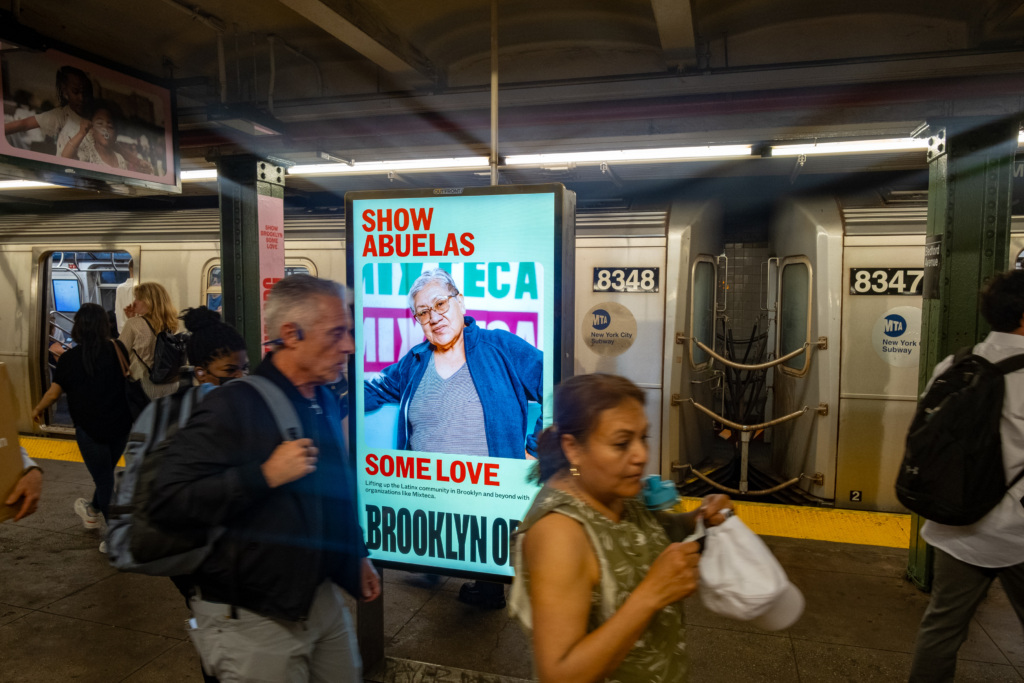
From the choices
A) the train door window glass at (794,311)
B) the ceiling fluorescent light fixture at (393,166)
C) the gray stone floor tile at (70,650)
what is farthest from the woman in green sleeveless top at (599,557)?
the train door window glass at (794,311)

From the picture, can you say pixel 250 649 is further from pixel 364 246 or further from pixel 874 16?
pixel 874 16

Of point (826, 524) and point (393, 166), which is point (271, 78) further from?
point (826, 524)

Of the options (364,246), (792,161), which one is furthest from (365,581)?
(792,161)

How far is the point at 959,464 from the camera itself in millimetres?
2498

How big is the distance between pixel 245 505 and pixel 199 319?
122cm

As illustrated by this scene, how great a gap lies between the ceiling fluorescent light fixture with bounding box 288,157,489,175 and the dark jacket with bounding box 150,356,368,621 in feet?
12.1

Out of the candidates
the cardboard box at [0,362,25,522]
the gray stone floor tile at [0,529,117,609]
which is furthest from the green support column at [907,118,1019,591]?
the gray stone floor tile at [0,529,117,609]

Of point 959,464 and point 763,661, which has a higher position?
point 959,464

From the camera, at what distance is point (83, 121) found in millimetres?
3629

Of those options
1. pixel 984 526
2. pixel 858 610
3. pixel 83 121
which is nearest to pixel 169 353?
pixel 83 121

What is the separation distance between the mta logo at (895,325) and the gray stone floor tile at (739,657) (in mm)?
3041

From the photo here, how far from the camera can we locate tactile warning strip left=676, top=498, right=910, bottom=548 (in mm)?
4996

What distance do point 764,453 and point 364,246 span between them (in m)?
7.21

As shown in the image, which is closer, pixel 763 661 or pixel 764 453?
pixel 763 661
